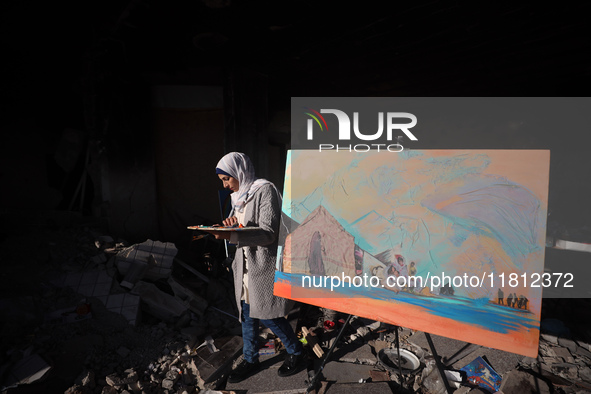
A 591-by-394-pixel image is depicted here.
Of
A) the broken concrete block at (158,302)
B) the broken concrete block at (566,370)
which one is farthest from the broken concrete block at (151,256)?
the broken concrete block at (566,370)

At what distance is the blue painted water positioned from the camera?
152 cm

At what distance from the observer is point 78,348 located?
2641 mm

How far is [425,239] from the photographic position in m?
1.74

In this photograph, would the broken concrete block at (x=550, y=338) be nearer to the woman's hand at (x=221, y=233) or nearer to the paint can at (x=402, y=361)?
the paint can at (x=402, y=361)

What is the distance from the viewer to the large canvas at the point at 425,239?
1.54m

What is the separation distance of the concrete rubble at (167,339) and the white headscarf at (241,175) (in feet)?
4.66

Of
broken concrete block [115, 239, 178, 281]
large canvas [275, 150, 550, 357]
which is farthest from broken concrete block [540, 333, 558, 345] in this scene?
broken concrete block [115, 239, 178, 281]

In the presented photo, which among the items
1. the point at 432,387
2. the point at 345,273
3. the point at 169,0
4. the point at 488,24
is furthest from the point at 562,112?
the point at 169,0

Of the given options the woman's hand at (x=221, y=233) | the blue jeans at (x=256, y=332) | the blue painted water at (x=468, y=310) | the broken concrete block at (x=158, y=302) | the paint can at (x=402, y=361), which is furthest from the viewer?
the broken concrete block at (x=158, y=302)

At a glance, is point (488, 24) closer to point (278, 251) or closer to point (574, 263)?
point (278, 251)

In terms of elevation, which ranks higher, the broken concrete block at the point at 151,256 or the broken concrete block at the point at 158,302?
the broken concrete block at the point at 151,256

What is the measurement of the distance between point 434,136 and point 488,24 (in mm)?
3507

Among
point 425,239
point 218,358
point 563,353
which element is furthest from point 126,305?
point 563,353

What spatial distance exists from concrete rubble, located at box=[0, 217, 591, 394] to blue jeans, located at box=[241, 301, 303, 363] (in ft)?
0.75
